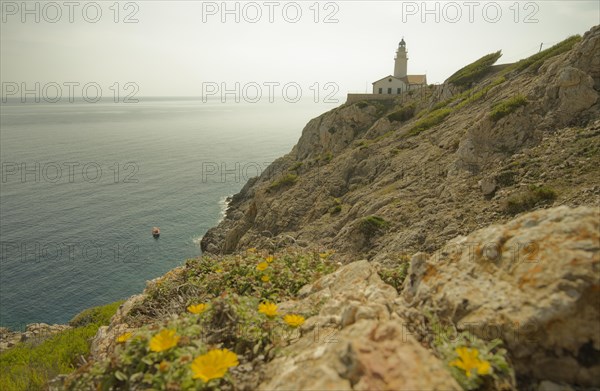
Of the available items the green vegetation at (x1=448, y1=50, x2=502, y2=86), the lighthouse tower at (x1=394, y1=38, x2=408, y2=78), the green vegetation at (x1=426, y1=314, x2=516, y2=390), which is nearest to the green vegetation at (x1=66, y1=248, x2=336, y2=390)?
the green vegetation at (x1=426, y1=314, x2=516, y2=390)

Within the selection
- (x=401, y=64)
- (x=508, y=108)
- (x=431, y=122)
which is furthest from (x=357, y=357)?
(x=401, y=64)

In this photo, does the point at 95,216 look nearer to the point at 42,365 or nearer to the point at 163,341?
the point at 42,365

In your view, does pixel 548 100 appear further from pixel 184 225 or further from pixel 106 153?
pixel 106 153

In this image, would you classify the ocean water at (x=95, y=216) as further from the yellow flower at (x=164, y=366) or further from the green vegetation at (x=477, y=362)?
the green vegetation at (x=477, y=362)

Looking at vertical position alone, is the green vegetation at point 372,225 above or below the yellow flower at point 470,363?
below

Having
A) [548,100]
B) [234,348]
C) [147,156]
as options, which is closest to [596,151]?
[548,100]

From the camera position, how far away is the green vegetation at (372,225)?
20.3 metres

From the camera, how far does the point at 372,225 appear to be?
20.7 metres

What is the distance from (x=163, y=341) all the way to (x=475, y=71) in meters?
55.0

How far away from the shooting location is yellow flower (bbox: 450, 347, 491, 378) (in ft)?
11.3

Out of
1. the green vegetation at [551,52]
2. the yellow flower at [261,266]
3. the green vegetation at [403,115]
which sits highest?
the green vegetation at [551,52]

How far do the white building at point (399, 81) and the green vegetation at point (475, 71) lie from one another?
1788 cm

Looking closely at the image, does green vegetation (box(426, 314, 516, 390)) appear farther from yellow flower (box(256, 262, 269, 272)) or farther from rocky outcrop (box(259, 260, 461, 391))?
yellow flower (box(256, 262, 269, 272))

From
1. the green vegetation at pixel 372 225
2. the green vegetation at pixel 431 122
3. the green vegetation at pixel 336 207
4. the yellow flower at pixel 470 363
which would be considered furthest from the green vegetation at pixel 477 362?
the green vegetation at pixel 431 122
